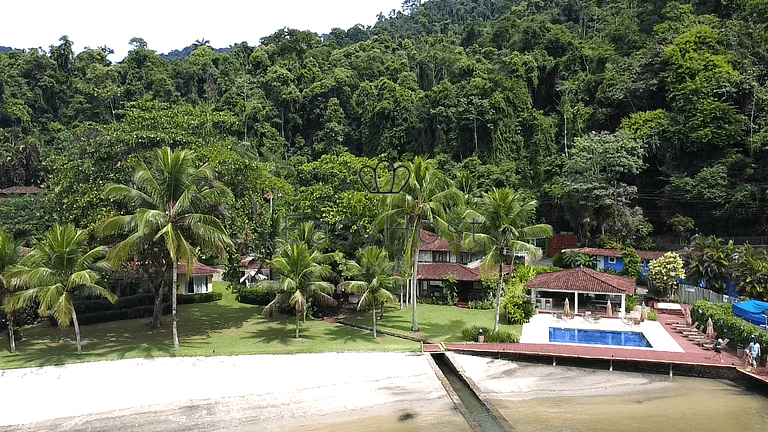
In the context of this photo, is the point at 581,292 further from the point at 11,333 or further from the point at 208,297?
the point at 11,333

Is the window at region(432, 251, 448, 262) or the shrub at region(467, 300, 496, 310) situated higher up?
the window at region(432, 251, 448, 262)

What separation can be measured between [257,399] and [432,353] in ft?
26.2

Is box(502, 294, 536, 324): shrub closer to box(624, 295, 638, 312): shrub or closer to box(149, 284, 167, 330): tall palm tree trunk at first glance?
box(624, 295, 638, 312): shrub

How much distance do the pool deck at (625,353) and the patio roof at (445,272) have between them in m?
9.98

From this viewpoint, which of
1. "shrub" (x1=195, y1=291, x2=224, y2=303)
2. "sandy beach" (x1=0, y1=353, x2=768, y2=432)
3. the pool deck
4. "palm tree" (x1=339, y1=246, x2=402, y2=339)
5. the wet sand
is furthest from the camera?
"shrub" (x1=195, y1=291, x2=224, y2=303)

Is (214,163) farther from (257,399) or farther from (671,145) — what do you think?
(671,145)

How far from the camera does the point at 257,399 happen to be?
17.4 metres

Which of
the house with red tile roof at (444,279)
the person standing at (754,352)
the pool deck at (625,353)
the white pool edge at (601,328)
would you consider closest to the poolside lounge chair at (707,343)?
the pool deck at (625,353)

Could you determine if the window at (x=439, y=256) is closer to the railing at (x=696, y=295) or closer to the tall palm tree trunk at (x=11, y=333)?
the railing at (x=696, y=295)

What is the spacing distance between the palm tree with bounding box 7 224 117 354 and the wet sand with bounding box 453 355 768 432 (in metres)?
15.3

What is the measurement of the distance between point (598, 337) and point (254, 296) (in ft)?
66.3

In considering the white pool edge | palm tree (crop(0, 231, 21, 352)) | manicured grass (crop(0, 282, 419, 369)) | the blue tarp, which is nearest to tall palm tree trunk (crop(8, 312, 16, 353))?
palm tree (crop(0, 231, 21, 352))

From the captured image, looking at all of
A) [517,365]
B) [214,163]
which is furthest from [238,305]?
[517,365]

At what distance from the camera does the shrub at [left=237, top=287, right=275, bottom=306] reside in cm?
3359
